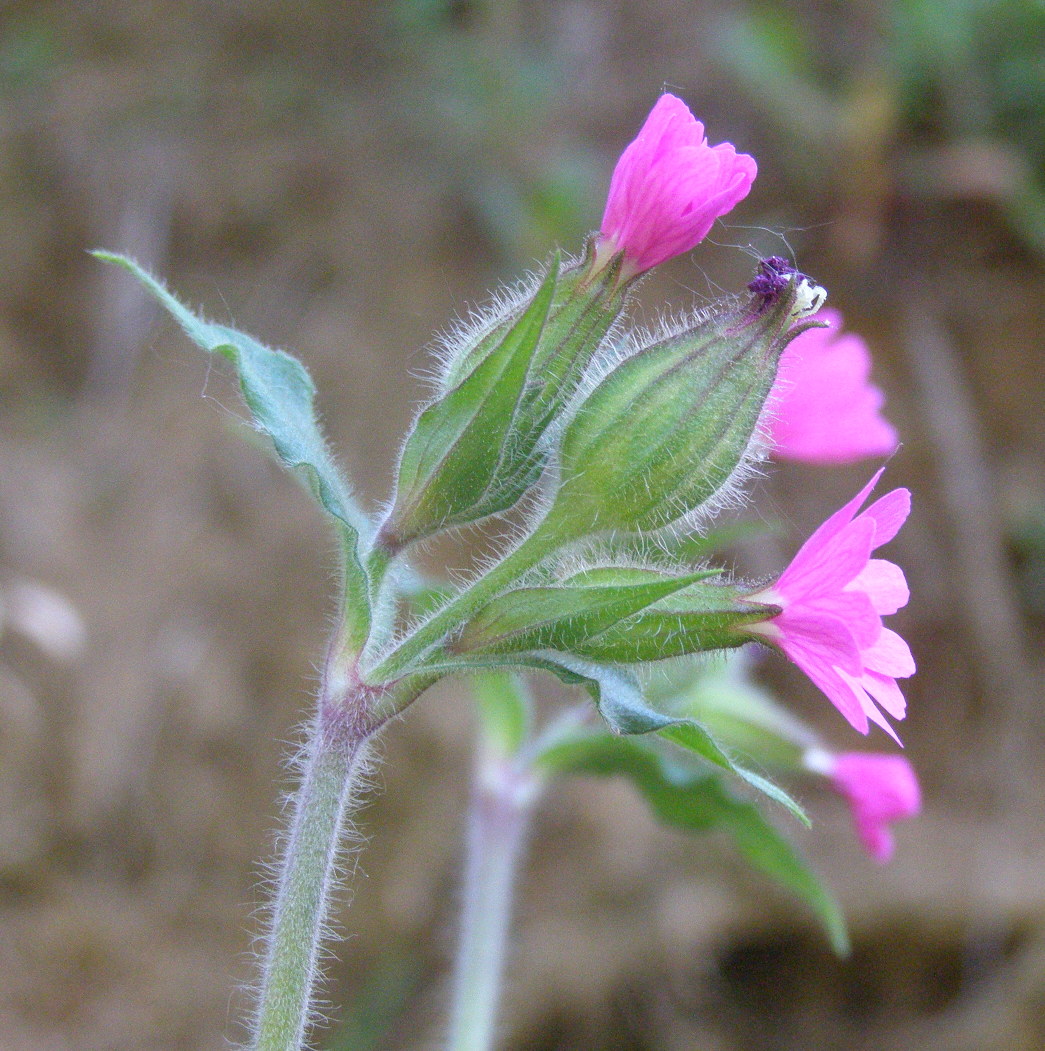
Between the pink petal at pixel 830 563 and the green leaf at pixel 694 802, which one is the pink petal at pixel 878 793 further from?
the pink petal at pixel 830 563

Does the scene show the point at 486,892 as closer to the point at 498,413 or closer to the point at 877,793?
the point at 877,793

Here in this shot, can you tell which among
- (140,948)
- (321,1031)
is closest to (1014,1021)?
(321,1031)

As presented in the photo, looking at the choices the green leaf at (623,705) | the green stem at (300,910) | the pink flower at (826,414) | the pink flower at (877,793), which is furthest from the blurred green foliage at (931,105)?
the green stem at (300,910)

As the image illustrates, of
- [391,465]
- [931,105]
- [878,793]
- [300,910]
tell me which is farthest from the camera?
[931,105]

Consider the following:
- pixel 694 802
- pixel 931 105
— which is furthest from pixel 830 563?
pixel 931 105

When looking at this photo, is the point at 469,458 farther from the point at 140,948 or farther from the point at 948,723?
the point at 948,723

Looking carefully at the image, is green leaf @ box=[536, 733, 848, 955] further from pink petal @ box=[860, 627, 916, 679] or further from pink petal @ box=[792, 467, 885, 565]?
pink petal @ box=[792, 467, 885, 565]
